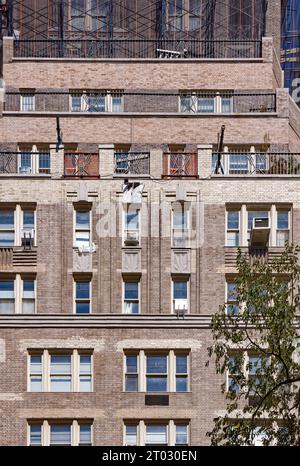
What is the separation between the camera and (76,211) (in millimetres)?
71000

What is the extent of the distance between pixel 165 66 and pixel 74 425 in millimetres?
24967

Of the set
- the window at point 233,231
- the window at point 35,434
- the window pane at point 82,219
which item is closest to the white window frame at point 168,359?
the window at point 35,434

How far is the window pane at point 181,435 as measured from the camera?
216 ft

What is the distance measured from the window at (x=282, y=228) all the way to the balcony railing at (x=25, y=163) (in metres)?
10.3

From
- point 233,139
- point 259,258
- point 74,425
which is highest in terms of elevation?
point 233,139

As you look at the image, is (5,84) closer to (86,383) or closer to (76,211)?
(76,211)

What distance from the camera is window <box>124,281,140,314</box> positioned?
6962 centimetres

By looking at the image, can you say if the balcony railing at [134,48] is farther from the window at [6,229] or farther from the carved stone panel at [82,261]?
the carved stone panel at [82,261]

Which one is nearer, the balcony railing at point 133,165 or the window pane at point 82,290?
the window pane at point 82,290

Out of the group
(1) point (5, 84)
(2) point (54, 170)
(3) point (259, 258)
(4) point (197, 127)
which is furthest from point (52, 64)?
(3) point (259, 258)

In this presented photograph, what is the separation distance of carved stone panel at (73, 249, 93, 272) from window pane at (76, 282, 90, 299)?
55cm

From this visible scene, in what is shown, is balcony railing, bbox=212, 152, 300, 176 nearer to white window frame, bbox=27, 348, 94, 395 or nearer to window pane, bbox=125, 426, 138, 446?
white window frame, bbox=27, 348, 94, 395

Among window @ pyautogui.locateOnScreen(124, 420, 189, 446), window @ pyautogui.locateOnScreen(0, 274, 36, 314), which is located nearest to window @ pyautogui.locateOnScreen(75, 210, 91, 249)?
window @ pyautogui.locateOnScreen(0, 274, 36, 314)

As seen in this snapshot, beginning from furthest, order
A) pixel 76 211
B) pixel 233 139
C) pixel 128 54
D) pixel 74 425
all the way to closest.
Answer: pixel 128 54, pixel 233 139, pixel 76 211, pixel 74 425
